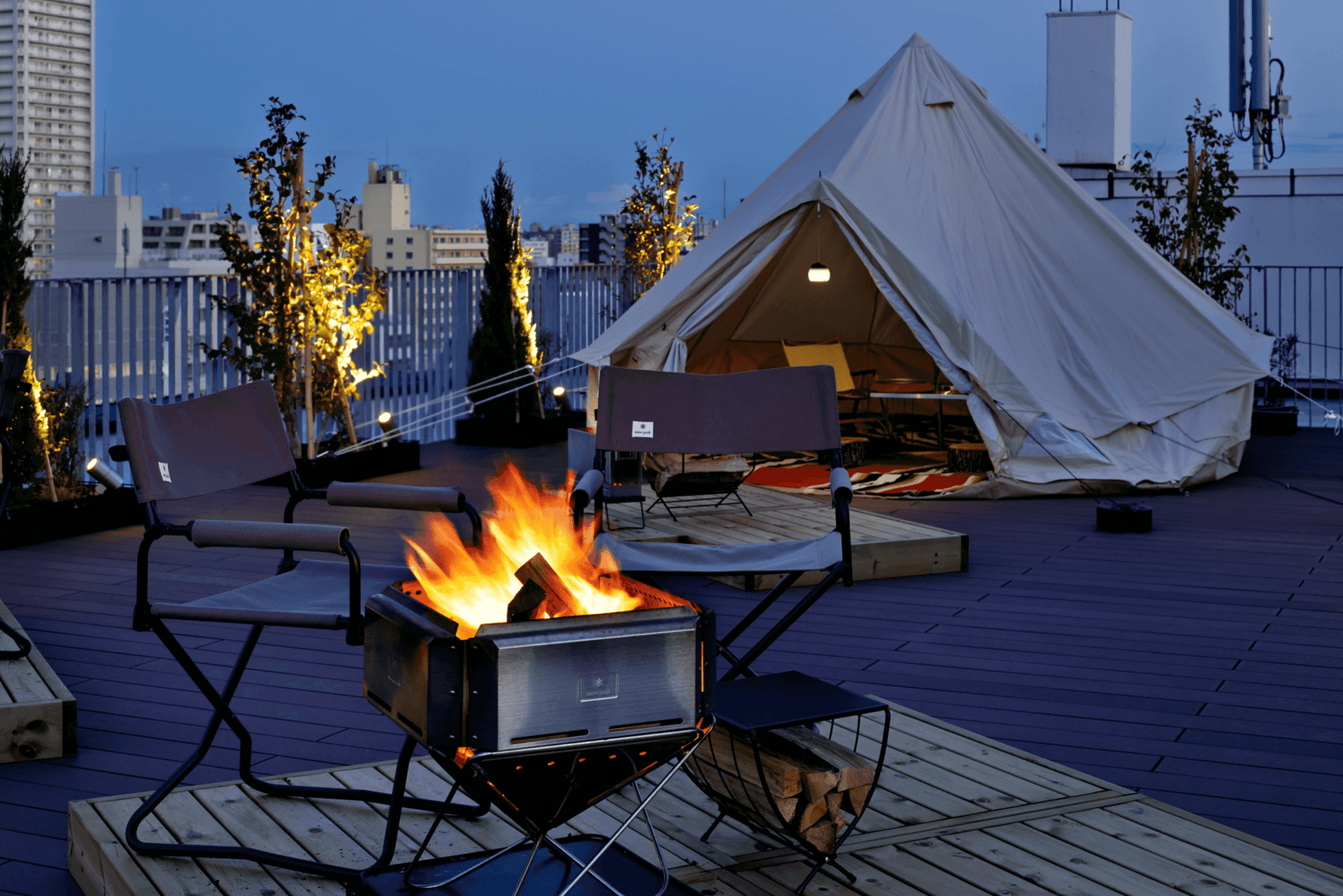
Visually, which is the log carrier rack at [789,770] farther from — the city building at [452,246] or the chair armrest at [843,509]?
the city building at [452,246]

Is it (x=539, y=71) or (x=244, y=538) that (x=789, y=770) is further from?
(x=539, y=71)

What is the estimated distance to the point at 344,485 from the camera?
270cm

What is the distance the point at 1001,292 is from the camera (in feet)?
22.6

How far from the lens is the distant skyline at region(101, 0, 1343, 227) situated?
29.5 meters

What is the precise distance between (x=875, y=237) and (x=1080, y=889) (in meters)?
4.98

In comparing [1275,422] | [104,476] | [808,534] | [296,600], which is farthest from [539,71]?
[296,600]

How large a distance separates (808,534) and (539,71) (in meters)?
31.9

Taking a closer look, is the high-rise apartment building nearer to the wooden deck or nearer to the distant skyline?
the distant skyline

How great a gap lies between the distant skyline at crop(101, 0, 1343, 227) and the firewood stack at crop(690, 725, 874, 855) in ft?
69.0

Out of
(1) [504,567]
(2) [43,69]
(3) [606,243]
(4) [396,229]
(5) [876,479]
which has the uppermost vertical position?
(2) [43,69]

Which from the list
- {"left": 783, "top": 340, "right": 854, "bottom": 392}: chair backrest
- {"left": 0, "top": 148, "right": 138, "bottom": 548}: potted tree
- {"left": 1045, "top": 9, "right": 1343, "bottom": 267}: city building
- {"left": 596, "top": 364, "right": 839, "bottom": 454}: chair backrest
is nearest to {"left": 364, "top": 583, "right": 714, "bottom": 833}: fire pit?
{"left": 596, "top": 364, "right": 839, "bottom": 454}: chair backrest

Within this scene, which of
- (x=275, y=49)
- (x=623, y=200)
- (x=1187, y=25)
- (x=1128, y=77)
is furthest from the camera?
(x=275, y=49)

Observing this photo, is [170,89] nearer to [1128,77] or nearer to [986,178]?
[1128,77]

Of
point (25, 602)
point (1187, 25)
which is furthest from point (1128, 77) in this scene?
point (25, 602)
